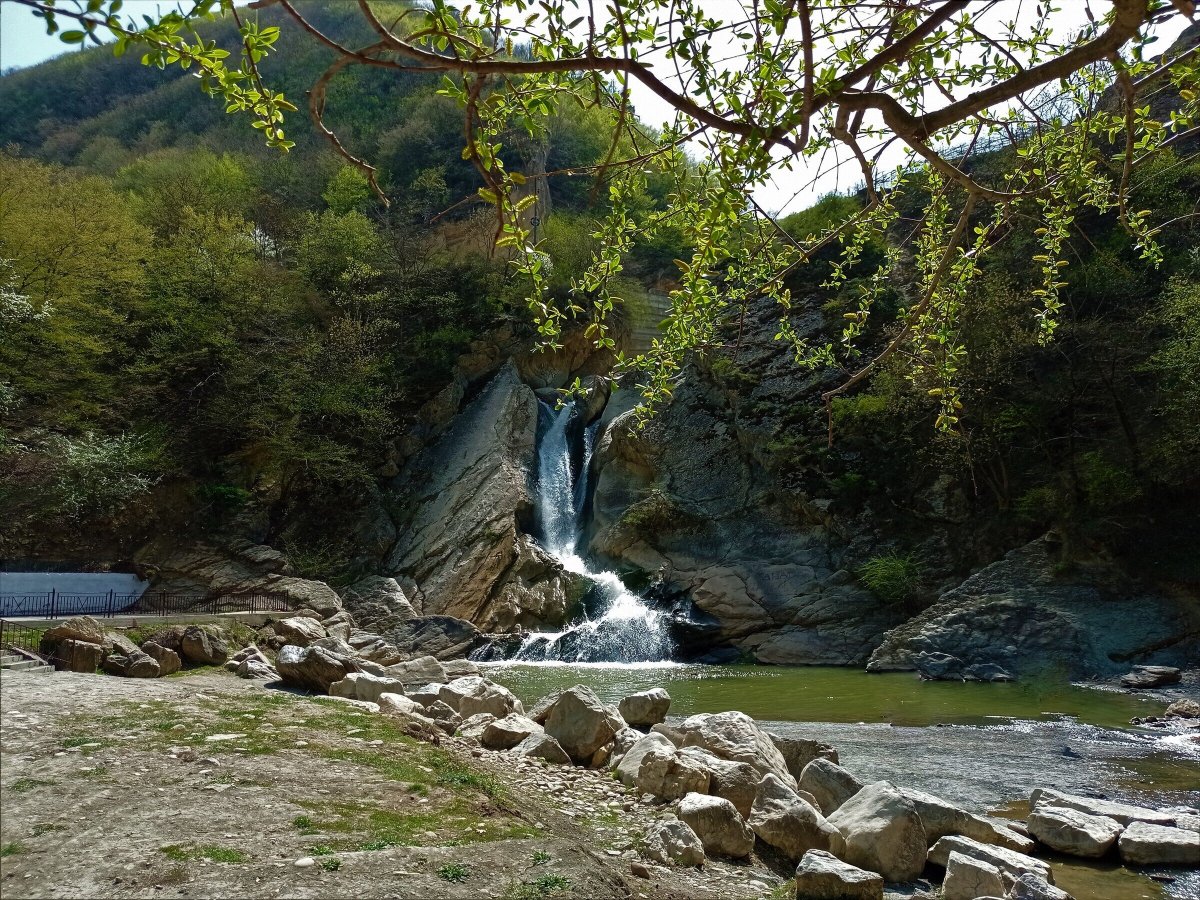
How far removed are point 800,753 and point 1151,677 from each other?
32.9 feet

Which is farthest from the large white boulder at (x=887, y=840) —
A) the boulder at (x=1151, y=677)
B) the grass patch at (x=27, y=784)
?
the boulder at (x=1151, y=677)

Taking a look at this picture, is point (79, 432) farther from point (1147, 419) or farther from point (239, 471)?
point (1147, 419)

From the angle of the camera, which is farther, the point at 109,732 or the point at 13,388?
the point at 13,388

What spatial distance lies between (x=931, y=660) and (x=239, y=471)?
22500 millimetres

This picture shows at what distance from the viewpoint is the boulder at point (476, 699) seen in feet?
32.2

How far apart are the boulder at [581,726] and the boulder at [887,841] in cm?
270

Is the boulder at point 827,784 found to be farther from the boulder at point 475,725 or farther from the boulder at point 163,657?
the boulder at point 163,657

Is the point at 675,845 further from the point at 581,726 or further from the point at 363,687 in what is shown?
the point at 363,687

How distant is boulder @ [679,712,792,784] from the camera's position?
7250mm

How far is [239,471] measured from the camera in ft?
90.3

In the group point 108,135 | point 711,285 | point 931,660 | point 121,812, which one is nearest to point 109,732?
point 121,812

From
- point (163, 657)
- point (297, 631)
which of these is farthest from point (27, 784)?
point (297, 631)

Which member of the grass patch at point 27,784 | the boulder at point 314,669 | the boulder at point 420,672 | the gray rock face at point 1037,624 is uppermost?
the grass patch at point 27,784

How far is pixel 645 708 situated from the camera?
9.42 m
